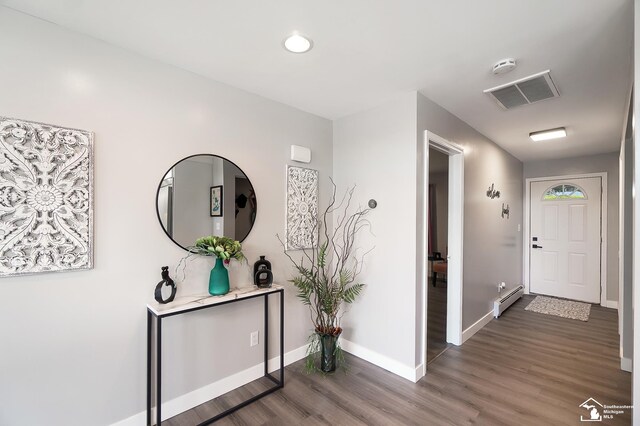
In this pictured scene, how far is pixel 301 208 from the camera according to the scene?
2814 mm

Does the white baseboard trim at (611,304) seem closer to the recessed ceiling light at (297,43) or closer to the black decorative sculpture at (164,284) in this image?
the recessed ceiling light at (297,43)

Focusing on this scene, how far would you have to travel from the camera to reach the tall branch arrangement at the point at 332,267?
8.68 feet

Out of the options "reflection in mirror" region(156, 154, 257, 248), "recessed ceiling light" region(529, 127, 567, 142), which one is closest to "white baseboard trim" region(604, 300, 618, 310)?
"recessed ceiling light" region(529, 127, 567, 142)

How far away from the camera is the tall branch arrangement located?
2.64m

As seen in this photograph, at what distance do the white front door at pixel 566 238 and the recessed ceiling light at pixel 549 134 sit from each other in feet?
6.19

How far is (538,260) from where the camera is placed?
518 centimetres

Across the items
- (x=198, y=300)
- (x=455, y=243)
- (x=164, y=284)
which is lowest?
(x=198, y=300)

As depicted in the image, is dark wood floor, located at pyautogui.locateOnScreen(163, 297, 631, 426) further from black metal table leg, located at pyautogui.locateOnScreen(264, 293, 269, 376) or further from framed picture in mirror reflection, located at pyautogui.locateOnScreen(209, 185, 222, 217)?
framed picture in mirror reflection, located at pyautogui.locateOnScreen(209, 185, 222, 217)

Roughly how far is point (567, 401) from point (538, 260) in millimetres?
3658

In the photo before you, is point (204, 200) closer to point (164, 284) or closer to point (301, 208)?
point (164, 284)

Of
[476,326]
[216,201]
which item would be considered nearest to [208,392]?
[216,201]

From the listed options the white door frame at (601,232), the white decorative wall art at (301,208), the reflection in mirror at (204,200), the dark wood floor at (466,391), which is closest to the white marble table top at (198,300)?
the reflection in mirror at (204,200)

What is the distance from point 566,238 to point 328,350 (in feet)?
15.6

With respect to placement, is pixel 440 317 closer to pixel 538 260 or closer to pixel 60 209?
pixel 538 260
